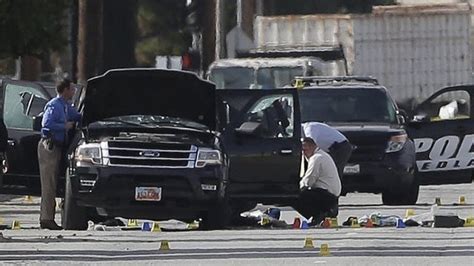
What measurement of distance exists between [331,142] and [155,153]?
3.32 m

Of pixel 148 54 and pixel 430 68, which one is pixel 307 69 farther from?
pixel 148 54

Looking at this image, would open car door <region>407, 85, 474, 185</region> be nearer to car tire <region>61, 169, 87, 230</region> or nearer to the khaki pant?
the khaki pant

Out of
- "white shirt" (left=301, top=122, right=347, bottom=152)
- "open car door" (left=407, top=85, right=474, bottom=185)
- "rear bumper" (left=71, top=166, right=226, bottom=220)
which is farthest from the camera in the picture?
"open car door" (left=407, top=85, right=474, bottom=185)

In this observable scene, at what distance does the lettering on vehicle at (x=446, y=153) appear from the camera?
84.0ft

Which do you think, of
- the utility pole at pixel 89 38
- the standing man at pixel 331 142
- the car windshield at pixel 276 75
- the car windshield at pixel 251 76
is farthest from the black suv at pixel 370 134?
the utility pole at pixel 89 38

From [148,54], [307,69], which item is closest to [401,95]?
[307,69]

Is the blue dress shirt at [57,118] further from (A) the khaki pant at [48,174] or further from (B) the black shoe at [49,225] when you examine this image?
(B) the black shoe at [49,225]

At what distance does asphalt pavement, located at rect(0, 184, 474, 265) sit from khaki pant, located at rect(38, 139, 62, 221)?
0.31 metres

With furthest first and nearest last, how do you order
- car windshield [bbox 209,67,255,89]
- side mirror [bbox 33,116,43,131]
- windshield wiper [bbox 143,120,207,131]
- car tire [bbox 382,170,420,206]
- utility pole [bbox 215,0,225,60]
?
utility pole [bbox 215,0,225,60]
car windshield [bbox 209,67,255,89]
car tire [bbox 382,170,420,206]
side mirror [bbox 33,116,43,131]
windshield wiper [bbox 143,120,207,131]

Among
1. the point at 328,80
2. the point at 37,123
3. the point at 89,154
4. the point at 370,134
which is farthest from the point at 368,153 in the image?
the point at 89,154

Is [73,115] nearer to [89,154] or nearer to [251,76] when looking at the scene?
[89,154]

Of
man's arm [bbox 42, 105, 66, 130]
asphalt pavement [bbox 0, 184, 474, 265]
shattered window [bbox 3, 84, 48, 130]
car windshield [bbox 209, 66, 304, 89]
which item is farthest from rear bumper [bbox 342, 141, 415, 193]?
car windshield [bbox 209, 66, 304, 89]

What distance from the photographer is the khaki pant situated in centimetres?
1991

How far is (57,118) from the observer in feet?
64.8
